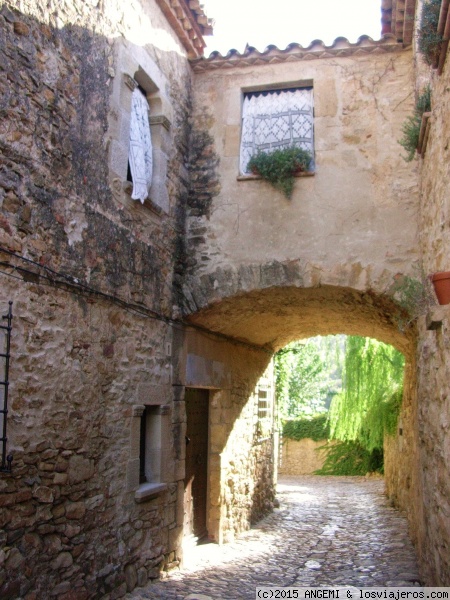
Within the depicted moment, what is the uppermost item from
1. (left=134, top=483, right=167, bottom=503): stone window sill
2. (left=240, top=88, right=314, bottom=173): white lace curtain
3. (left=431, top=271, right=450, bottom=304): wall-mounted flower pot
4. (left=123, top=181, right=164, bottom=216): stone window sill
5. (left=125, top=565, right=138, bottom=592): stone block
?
(left=240, top=88, right=314, bottom=173): white lace curtain

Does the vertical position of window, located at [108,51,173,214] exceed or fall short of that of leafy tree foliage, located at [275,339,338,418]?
it exceeds it

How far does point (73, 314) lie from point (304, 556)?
12.7ft

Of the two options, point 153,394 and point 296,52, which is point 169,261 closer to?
point 153,394

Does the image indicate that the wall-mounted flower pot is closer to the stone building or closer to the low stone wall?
the stone building

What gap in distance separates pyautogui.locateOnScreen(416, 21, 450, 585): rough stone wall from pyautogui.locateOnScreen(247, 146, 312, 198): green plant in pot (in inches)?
45.5

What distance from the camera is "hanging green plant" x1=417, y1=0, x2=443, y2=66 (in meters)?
3.62

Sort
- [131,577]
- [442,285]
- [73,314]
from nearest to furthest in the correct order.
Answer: [442,285], [73,314], [131,577]

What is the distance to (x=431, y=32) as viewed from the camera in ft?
12.1

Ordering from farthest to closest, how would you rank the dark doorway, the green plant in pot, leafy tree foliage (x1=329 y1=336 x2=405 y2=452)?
leafy tree foliage (x1=329 y1=336 x2=405 y2=452) < the dark doorway < the green plant in pot

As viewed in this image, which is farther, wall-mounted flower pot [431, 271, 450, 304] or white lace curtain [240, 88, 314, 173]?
white lace curtain [240, 88, 314, 173]

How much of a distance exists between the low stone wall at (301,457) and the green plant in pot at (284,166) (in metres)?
11.4

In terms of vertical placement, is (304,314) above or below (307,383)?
above

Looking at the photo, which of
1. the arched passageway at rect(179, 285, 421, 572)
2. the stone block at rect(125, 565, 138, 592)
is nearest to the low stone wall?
the arched passageway at rect(179, 285, 421, 572)

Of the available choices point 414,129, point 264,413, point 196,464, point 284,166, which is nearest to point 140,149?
point 284,166
